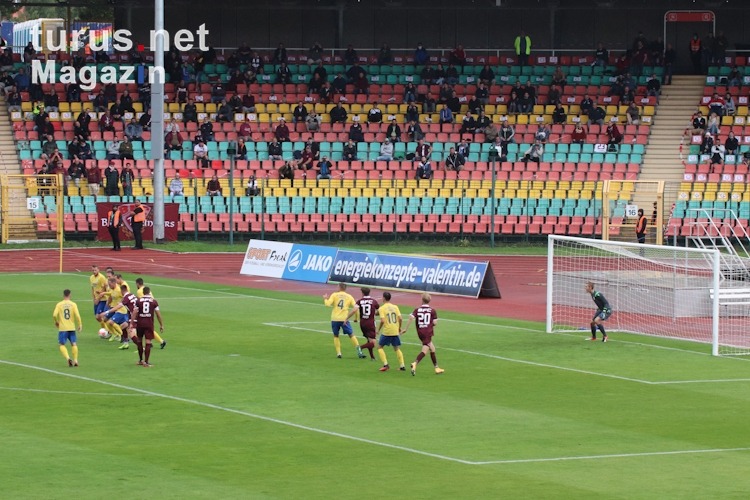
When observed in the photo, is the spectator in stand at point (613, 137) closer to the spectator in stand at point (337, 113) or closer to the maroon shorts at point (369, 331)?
the spectator in stand at point (337, 113)

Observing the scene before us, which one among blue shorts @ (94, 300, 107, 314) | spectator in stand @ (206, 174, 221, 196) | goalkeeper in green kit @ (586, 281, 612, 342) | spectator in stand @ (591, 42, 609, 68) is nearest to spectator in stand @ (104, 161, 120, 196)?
spectator in stand @ (206, 174, 221, 196)

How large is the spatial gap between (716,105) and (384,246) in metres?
15.6

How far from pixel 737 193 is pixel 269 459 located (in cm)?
3258

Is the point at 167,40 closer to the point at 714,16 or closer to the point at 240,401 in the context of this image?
the point at 714,16

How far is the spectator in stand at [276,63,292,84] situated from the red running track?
37.1 ft

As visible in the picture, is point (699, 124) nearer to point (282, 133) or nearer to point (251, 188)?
point (282, 133)

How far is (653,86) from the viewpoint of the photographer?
5175 centimetres

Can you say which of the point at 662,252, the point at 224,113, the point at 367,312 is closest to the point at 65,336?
the point at 367,312

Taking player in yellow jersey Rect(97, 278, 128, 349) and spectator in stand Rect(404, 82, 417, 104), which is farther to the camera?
spectator in stand Rect(404, 82, 417, 104)

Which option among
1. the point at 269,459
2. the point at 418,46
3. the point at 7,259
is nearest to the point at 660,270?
the point at 269,459

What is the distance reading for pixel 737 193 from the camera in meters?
44.6

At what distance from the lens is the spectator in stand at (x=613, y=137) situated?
48.4 m

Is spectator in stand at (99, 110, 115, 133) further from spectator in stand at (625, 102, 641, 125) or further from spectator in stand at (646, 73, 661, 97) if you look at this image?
spectator in stand at (646, 73, 661, 97)

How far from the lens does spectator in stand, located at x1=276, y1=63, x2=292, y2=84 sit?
51.9 metres
